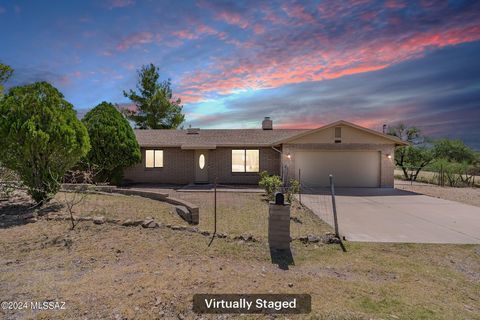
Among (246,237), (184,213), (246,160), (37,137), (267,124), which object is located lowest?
(246,237)

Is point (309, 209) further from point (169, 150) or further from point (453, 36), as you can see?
point (169, 150)

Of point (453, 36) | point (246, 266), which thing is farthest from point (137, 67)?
point (246, 266)

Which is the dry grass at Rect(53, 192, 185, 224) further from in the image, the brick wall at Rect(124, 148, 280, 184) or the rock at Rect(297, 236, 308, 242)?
the brick wall at Rect(124, 148, 280, 184)

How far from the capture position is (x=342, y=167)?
51.9 ft

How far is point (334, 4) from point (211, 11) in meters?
4.83

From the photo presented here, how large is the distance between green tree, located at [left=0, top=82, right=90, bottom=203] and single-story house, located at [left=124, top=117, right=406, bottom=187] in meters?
8.96

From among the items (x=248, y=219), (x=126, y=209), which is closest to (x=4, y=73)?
(x=126, y=209)

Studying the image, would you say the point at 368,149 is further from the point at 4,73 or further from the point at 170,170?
the point at 4,73

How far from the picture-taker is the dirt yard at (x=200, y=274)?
2.97m

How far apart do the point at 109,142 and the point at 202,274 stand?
12.8 metres

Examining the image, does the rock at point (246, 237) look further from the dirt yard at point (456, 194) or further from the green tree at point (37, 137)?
the dirt yard at point (456, 194)

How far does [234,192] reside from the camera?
44.3 feet

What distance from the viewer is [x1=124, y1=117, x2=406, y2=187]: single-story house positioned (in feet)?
50.8

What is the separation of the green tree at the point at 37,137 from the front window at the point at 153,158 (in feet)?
31.1
